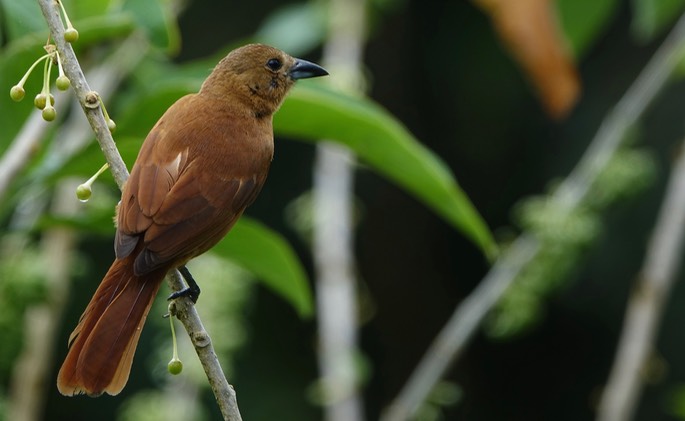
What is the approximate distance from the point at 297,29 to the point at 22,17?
1.90 metres

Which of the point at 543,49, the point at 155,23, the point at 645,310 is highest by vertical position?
the point at 543,49

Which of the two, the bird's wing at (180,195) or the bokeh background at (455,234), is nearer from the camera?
the bird's wing at (180,195)

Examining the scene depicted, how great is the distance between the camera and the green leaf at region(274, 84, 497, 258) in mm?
2785

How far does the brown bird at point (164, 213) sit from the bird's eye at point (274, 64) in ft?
0.99

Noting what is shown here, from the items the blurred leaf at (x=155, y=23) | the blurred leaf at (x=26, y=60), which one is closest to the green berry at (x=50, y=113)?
the blurred leaf at (x=155, y=23)

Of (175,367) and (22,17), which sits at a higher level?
(22,17)

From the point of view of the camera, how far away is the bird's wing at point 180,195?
2330 mm

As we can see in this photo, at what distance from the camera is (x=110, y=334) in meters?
2.27

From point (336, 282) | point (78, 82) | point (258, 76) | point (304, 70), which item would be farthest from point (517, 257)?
point (78, 82)

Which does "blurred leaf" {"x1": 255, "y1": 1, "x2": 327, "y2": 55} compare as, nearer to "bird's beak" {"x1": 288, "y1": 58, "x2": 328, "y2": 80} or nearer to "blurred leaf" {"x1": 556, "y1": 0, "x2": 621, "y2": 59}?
"blurred leaf" {"x1": 556, "y1": 0, "x2": 621, "y2": 59}

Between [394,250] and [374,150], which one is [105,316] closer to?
[374,150]

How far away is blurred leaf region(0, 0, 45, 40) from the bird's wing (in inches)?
18.0

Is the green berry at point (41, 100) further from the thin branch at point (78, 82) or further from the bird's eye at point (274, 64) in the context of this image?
the bird's eye at point (274, 64)

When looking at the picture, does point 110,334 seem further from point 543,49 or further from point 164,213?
point 543,49
